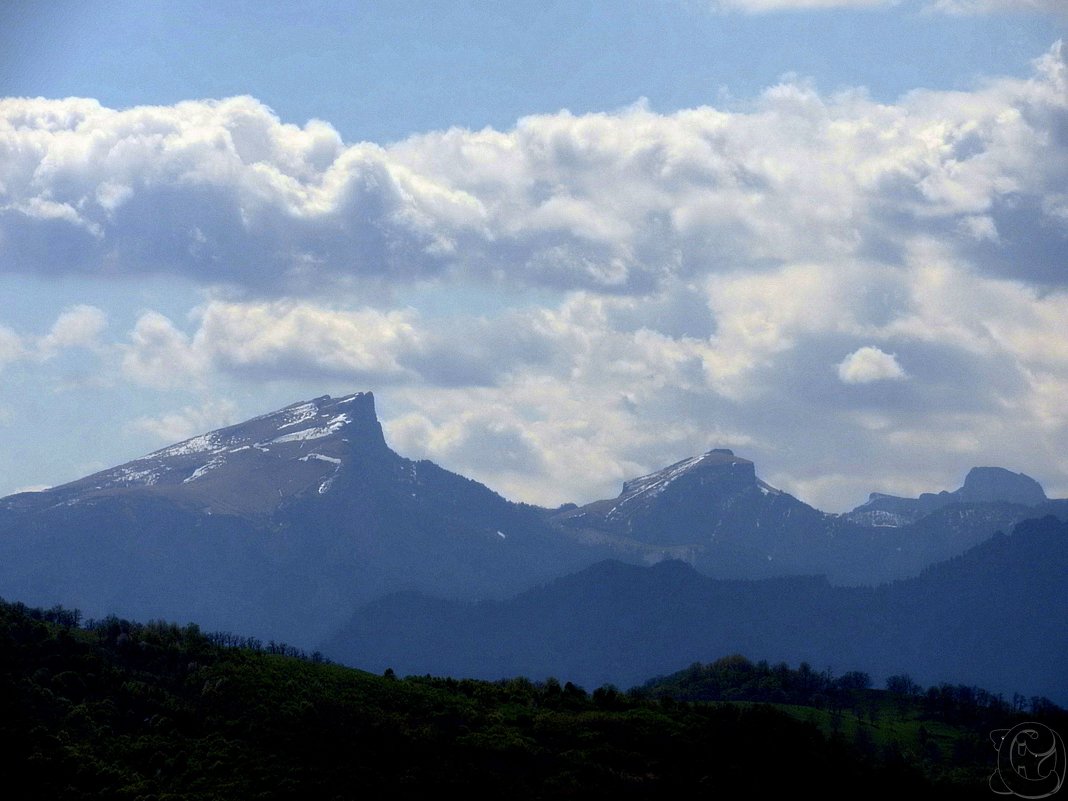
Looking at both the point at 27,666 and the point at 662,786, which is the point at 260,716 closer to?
the point at 27,666

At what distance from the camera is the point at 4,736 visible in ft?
559

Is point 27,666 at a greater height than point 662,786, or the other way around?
point 27,666

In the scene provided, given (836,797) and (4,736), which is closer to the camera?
(4,736)

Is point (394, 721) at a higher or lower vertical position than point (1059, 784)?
higher

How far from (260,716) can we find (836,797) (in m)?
73.8

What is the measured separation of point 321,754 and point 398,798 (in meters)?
14.6

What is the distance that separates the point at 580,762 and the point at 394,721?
2472 cm

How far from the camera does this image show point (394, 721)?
196375 millimetres

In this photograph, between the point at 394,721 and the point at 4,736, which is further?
the point at 394,721

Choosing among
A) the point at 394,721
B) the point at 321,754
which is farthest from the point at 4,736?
the point at 394,721

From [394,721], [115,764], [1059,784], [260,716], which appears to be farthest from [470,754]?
[1059,784]

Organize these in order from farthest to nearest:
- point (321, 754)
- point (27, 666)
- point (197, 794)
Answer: point (27, 666), point (321, 754), point (197, 794)

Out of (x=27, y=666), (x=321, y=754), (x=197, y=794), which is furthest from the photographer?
(x=27, y=666)

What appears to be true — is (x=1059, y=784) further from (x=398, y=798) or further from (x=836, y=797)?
(x=398, y=798)
